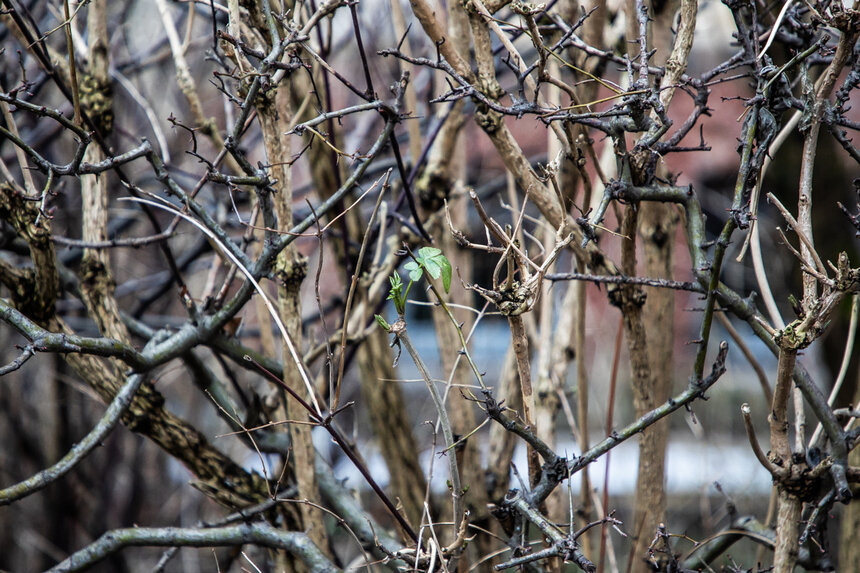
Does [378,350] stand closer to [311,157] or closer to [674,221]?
[311,157]

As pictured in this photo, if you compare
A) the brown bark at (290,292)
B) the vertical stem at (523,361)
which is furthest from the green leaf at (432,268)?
the brown bark at (290,292)

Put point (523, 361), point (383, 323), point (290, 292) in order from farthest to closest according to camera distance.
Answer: point (290, 292), point (523, 361), point (383, 323)

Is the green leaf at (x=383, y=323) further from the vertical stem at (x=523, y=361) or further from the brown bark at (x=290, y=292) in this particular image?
the brown bark at (x=290, y=292)

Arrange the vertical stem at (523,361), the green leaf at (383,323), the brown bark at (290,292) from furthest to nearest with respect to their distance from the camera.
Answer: the brown bark at (290,292) → the vertical stem at (523,361) → the green leaf at (383,323)

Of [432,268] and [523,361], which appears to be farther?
[523,361]

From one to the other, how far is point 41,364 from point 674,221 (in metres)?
3.22

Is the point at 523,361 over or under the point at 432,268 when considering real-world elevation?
under

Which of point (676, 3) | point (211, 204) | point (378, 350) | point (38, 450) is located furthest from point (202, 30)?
point (676, 3)

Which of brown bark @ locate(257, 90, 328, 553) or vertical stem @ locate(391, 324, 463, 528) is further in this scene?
brown bark @ locate(257, 90, 328, 553)

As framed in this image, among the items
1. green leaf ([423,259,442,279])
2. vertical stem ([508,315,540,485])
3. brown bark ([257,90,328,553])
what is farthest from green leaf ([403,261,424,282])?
brown bark ([257,90,328,553])

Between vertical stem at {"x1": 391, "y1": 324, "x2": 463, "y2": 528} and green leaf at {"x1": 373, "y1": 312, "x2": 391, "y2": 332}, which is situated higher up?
green leaf at {"x1": 373, "y1": 312, "x2": 391, "y2": 332}

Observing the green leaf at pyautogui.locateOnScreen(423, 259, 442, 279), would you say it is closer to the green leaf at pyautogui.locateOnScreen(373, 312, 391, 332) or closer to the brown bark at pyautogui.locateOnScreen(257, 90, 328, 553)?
the green leaf at pyautogui.locateOnScreen(373, 312, 391, 332)

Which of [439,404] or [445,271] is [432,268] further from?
[439,404]

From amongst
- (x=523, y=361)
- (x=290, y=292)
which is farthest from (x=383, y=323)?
(x=290, y=292)
